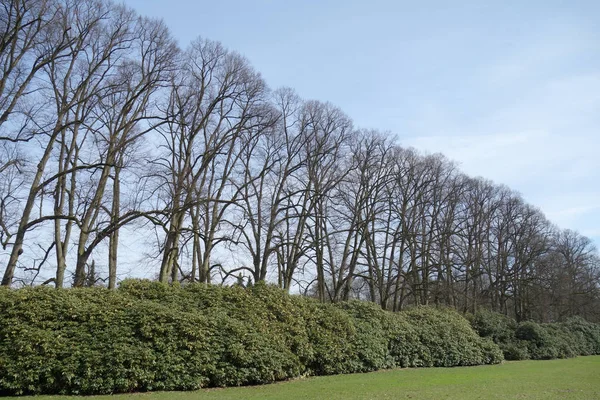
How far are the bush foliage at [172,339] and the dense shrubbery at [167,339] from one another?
1.0 inches

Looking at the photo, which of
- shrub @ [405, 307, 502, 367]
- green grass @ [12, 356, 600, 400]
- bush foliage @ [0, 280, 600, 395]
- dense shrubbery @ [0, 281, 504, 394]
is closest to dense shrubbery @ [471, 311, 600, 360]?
shrub @ [405, 307, 502, 367]

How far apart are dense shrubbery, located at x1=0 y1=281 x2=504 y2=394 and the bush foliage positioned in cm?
3

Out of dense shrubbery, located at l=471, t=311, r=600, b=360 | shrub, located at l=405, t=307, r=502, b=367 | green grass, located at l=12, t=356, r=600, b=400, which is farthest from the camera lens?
dense shrubbery, located at l=471, t=311, r=600, b=360

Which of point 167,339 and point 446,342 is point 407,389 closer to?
point 167,339

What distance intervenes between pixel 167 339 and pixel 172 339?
0.12 meters

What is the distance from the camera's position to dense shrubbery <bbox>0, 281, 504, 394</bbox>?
445 inches

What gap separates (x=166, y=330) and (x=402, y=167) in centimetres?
2773

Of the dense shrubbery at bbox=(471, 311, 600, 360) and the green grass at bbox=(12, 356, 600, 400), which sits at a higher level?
the dense shrubbery at bbox=(471, 311, 600, 360)

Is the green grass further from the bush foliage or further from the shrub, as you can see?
the shrub

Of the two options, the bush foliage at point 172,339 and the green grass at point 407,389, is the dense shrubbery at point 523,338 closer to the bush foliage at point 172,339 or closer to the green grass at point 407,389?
the bush foliage at point 172,339

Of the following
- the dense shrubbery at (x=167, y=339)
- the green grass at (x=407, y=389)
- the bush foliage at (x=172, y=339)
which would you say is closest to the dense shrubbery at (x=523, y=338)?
the bush foliage at (x=172, y=339)

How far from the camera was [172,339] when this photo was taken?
13.0 m

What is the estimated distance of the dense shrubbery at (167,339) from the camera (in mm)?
11305

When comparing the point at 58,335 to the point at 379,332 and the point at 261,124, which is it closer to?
the point at 379,332
